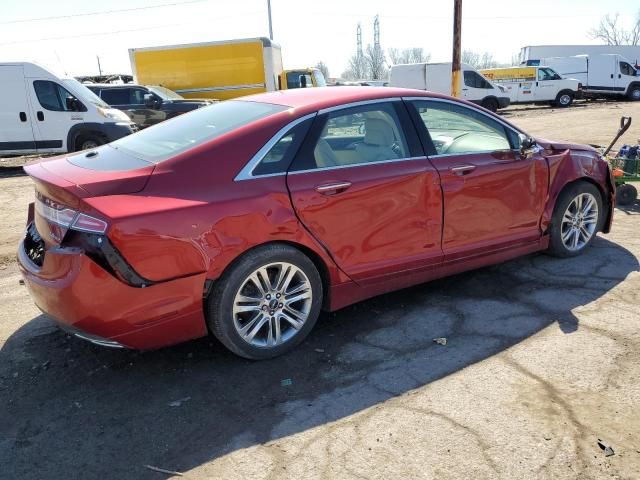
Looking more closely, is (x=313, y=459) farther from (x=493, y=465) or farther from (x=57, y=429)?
(x=57, y=429)

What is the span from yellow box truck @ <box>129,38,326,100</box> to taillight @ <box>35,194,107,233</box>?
15.5 metres

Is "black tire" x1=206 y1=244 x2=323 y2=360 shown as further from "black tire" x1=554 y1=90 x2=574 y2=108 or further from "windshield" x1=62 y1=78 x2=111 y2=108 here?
"black tire" x1=554 y1=90 x2=574 y2=108

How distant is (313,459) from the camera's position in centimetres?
255

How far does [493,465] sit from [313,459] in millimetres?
803

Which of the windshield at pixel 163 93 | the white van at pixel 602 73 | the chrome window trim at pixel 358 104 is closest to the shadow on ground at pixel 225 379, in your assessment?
the chrome window trim at pixel 358 104

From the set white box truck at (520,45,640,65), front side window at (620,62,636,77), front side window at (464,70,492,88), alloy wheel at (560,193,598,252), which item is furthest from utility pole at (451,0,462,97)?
white box truck at (520,45,640,65)

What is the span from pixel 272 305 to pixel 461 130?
2.05 metres

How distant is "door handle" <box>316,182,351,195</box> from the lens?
3.40 metres

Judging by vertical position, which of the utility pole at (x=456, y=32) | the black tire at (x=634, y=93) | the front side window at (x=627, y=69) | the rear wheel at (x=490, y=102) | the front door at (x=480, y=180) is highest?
the utility pole at (x=456, y=32)

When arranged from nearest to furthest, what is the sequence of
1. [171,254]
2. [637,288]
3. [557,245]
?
[171,254], [637,288], [557,245]

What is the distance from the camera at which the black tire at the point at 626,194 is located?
6.73 metres

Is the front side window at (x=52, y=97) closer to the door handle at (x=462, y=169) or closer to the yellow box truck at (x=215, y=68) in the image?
the yellow box truck at (x=215, y=68)

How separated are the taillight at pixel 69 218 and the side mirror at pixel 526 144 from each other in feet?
10.4

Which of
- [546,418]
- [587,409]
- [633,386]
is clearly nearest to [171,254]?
[546,418]
